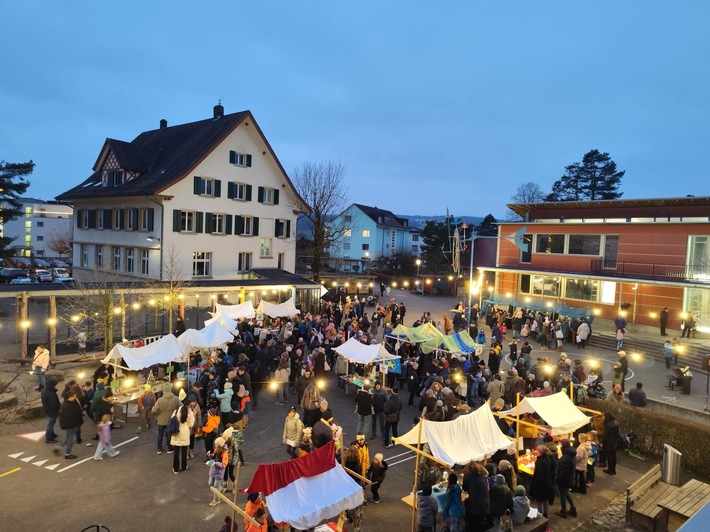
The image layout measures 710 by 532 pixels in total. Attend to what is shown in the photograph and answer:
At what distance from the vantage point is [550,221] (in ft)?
107

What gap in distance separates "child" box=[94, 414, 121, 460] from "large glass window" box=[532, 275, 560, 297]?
2803 cm

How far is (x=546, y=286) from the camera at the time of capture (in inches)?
1261

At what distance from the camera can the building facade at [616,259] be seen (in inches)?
1007

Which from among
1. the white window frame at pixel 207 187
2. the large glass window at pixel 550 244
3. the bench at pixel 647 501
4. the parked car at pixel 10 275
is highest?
the white window frame at pixel 207 187

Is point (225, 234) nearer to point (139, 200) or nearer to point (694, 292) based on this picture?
point (139, 200)

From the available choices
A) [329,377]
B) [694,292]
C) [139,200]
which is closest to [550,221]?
[694,292]

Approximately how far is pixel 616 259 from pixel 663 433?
752 inches

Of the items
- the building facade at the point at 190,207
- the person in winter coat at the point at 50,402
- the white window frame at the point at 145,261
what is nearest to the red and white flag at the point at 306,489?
the person in winter coat at the point at 50,402

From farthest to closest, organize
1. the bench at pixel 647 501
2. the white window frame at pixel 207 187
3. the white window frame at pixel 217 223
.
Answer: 1. the white window frame at pixel 217 223
2. the white window frame at pixel 207 187
3. the bench at pixel 647 501

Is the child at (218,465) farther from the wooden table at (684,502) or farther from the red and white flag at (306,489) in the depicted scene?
the wooden table at (684,502)

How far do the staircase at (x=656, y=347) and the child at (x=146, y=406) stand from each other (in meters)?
21.4

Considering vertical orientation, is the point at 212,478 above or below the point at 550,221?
below

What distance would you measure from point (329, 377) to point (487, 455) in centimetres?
956

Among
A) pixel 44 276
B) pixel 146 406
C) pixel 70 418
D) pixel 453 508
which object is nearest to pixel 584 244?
pixel 453 508
